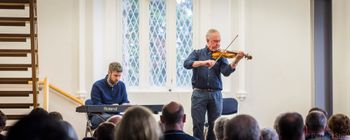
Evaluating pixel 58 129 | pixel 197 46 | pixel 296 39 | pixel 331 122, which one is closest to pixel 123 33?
pixel 197 46

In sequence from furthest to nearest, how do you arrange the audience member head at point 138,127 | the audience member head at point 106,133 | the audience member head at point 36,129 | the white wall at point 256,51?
the white wall at point 256,51 < the audience member head at point 106,133 < the audience member head at point 138,127 < the audience member head at point 36,129

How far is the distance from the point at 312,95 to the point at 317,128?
4544 mm

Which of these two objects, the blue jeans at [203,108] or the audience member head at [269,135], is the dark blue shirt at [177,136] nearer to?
the audience member head at [269,135]

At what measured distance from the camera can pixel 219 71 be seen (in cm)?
573

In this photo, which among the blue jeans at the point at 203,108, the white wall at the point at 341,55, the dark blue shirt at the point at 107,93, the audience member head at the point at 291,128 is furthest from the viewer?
the white wall at the point at 341,55

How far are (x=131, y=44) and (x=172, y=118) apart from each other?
447 centimetres

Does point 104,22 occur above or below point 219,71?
above

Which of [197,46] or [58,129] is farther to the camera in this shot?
[197,46]

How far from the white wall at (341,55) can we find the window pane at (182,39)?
2.13m

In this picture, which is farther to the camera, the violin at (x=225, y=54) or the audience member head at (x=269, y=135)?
the violin at (x=225, y=54)

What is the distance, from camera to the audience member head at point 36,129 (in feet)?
4.60

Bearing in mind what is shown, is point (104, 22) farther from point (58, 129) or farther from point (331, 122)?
point (58, 129)

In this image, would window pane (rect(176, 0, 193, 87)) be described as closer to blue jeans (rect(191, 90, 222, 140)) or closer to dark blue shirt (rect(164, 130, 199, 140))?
blue jeans (rect(191, 90, 222, 140))

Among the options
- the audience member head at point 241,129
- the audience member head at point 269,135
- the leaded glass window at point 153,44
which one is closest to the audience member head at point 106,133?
the audience member head at point 241,129
